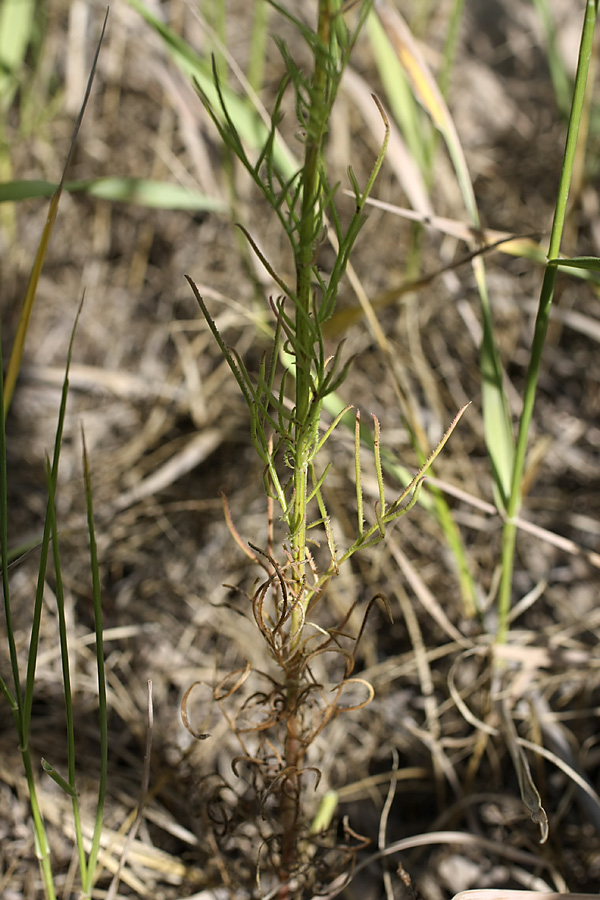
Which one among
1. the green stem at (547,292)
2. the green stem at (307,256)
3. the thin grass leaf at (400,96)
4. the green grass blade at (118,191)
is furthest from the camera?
the thin grass leaf at (400,96)

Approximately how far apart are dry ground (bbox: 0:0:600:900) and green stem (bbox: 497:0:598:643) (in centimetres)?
10

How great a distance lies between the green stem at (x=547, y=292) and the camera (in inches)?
22.4

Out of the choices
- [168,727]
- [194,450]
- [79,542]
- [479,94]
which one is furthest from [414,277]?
[168,727]

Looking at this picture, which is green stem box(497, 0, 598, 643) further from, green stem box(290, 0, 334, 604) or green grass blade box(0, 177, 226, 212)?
green grass blade box(0, 177, 226, 212)

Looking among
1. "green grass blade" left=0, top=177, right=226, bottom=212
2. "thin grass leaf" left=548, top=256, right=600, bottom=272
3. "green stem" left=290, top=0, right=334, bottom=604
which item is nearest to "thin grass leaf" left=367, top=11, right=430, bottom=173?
"green grass blade" left=0, top=177, right=226, bottom=212

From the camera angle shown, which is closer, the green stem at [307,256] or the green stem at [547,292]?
the green stem at [307,256]

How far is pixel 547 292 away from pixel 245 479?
609 millimetres

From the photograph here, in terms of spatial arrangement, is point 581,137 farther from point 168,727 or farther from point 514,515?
point 168,727

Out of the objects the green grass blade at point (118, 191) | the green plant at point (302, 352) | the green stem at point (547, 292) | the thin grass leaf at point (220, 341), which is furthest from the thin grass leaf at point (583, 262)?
the green grass blade at point (118, 191)

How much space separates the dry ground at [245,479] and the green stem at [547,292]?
0.34 ft

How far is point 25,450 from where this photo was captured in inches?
46.6

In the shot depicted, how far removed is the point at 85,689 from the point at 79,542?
228 mm

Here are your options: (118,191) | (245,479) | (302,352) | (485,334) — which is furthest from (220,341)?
(245,479)

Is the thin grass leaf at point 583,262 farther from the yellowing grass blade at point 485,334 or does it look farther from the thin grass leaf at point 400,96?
the thin grass leaf at point 400,96
